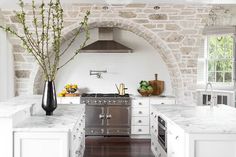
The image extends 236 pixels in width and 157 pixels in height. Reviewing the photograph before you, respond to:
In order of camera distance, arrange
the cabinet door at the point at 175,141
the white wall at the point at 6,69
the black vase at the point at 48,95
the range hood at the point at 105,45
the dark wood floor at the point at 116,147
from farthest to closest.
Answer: the range hood at the point at 105,45 < the white wall at the point at 6,69 < the dark wood floor at the point at 116,147 < the black vase at the point at 48,95 < the cabinet door at the point at 175,141

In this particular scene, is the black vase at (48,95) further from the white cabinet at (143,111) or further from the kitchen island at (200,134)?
the white cabinet at (143,111)

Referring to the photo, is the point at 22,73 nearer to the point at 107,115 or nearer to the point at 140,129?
the point at 107,115

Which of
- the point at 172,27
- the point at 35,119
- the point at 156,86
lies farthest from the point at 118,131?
the point at 35,119

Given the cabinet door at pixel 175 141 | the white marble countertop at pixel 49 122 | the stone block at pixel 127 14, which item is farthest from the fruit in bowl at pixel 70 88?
the cabinet door at pixel 175 141

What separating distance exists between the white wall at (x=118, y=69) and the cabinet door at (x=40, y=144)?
16.1 ft

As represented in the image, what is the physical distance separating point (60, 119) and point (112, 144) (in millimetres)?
3291

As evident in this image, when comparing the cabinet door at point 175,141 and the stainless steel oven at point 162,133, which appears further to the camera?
the stainless steel oven at point 162,133

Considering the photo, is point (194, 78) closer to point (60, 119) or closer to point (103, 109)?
point (103, 109)

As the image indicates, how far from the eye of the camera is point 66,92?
24.7ft

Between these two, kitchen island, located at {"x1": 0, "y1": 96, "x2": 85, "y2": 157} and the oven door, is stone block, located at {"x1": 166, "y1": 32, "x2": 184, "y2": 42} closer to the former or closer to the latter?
the oven door

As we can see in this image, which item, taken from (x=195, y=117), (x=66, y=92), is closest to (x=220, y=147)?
(x=195, y=117)

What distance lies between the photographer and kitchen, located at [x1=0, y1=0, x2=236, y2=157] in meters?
5.90

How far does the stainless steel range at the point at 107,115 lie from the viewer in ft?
23.8

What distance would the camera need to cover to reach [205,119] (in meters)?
3.59
